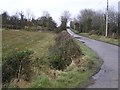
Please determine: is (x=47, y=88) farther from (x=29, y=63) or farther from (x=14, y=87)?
(x=29, y=63)

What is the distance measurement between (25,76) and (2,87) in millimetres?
1193

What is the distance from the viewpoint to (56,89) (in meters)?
9.88

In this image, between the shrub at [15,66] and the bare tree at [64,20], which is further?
the bare tree at [64,20]

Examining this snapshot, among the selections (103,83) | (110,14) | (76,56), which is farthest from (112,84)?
(110,14)

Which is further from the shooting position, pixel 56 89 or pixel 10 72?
pixel 10 72

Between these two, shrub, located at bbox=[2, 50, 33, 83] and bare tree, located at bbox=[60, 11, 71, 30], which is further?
bare tree, located at bbox=[60, 11, 71, 30]

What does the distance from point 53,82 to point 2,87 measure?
282cm

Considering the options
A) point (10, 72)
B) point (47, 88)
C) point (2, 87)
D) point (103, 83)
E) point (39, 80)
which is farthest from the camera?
point (10, 72)

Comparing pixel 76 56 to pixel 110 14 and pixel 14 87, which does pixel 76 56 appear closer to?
pixel 14 87

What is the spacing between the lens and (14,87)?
1052 centimetres

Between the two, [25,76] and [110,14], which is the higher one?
[110,14]

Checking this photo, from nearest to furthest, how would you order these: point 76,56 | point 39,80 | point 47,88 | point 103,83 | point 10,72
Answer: point 47,88 < point 39,80 < point 103,83 < point 10,72 < point 76,56

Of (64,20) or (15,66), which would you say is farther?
(64,20)

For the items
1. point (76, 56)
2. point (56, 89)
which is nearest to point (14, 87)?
point (56, 89)
